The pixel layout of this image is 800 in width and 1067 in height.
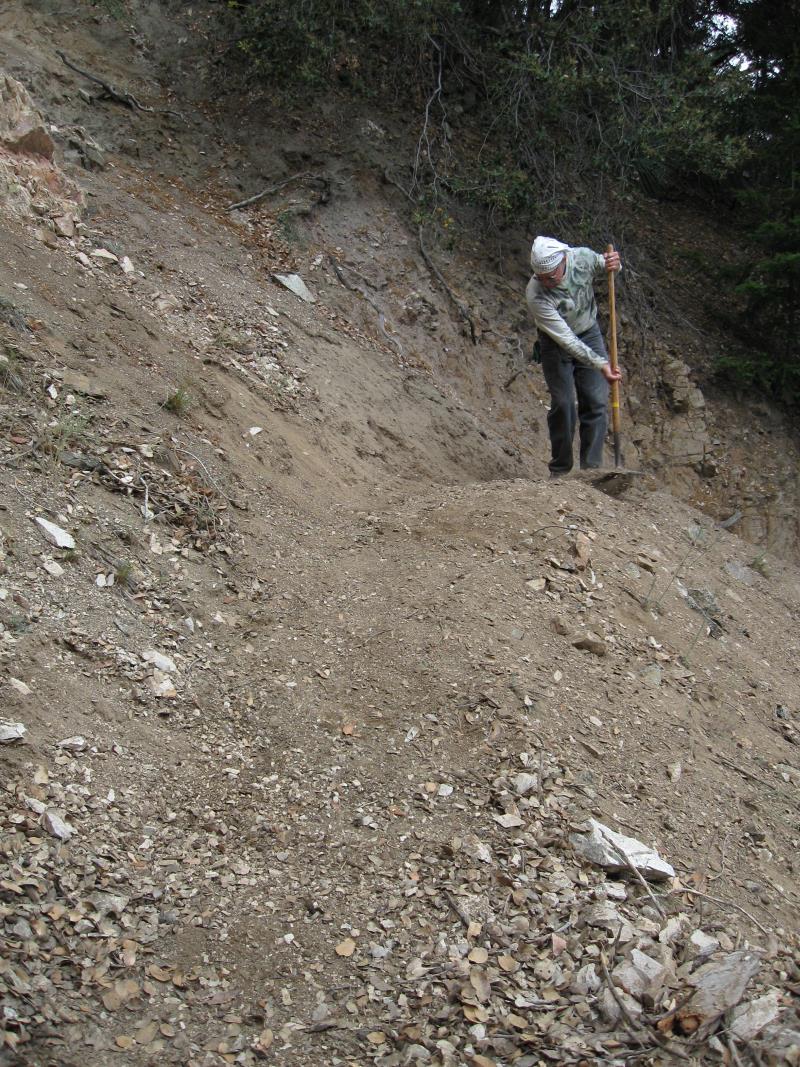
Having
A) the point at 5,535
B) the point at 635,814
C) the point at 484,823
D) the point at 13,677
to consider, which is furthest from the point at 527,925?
the point at 5,535

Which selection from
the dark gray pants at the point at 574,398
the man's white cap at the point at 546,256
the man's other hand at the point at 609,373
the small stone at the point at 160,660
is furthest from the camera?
the dark gray pants at the point at 574,398

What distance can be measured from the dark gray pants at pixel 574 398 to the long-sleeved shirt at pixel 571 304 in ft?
0.35

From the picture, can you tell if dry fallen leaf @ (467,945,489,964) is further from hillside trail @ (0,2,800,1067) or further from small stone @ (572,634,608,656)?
small stone @ (572,634,608,656)

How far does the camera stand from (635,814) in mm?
3658

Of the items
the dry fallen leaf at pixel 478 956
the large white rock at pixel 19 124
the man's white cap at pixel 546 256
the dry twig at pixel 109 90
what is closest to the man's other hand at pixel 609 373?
the man's white cap at pixel 546 256

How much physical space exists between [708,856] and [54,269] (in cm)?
468

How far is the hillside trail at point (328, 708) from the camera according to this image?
285cm

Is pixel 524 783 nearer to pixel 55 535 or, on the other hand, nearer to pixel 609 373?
pixel 55 535

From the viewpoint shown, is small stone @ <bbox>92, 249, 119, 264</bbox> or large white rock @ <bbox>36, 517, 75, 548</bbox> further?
small stone @ <bbox>92, 249, 119, 264</bbox>

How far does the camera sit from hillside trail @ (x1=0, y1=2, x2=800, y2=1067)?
2.85m

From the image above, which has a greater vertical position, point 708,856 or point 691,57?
point 691,57

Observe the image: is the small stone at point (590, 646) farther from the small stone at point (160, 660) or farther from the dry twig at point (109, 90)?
the dry twig at point (109, 90)

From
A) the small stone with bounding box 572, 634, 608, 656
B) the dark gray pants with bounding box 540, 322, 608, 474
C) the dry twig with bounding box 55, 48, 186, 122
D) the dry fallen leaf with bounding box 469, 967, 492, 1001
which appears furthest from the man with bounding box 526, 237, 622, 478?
the dry fallen leaf with bounding box 469, 967, 492, 1001

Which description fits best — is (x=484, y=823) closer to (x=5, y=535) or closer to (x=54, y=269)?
(x=5, y=535)
